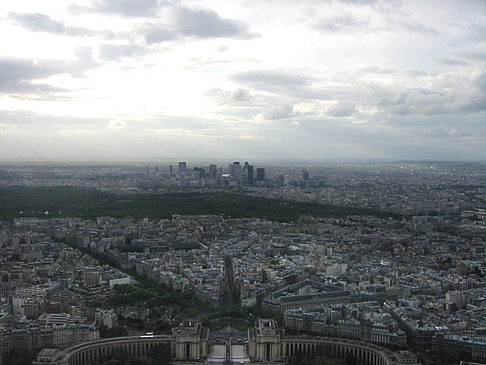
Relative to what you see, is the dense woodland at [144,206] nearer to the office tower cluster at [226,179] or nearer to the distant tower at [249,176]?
the office tower cluster at [226,179]

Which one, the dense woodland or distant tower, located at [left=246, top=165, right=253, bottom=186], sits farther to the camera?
distant tower, located at [left=246, top=165, right=253, bottom=186]

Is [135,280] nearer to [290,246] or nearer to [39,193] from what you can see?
[290,246]

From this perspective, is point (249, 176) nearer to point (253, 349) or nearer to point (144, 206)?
point (144, 206)

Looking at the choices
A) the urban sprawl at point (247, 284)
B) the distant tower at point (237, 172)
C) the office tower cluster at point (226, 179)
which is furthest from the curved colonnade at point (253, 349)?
the distant tower at point (237, 172)

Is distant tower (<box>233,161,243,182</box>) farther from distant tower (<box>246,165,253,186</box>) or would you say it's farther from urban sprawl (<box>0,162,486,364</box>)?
urban sprawl (<box>0,162,486,364</box>)

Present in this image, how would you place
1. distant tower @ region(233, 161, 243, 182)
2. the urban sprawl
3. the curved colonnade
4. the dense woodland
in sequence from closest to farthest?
the curved colonnade < the urban sprawl < the dense woodland < distant tower @ region(233, 161, 243, 182)

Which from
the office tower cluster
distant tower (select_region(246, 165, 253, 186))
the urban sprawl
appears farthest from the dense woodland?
distant tower (select_region(246, 165, 253, 186))

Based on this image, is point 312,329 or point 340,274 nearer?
point 312,329

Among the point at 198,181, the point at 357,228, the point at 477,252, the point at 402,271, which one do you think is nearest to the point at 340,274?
the point at 402,271

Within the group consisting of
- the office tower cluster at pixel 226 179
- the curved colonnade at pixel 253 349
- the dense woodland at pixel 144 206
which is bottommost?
the curved colonnade at pixel 253 349

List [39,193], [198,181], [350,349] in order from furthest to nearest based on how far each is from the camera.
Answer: [198,181], [39,193], [350,349]

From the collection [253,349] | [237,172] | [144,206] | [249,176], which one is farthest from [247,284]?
[237,172]
